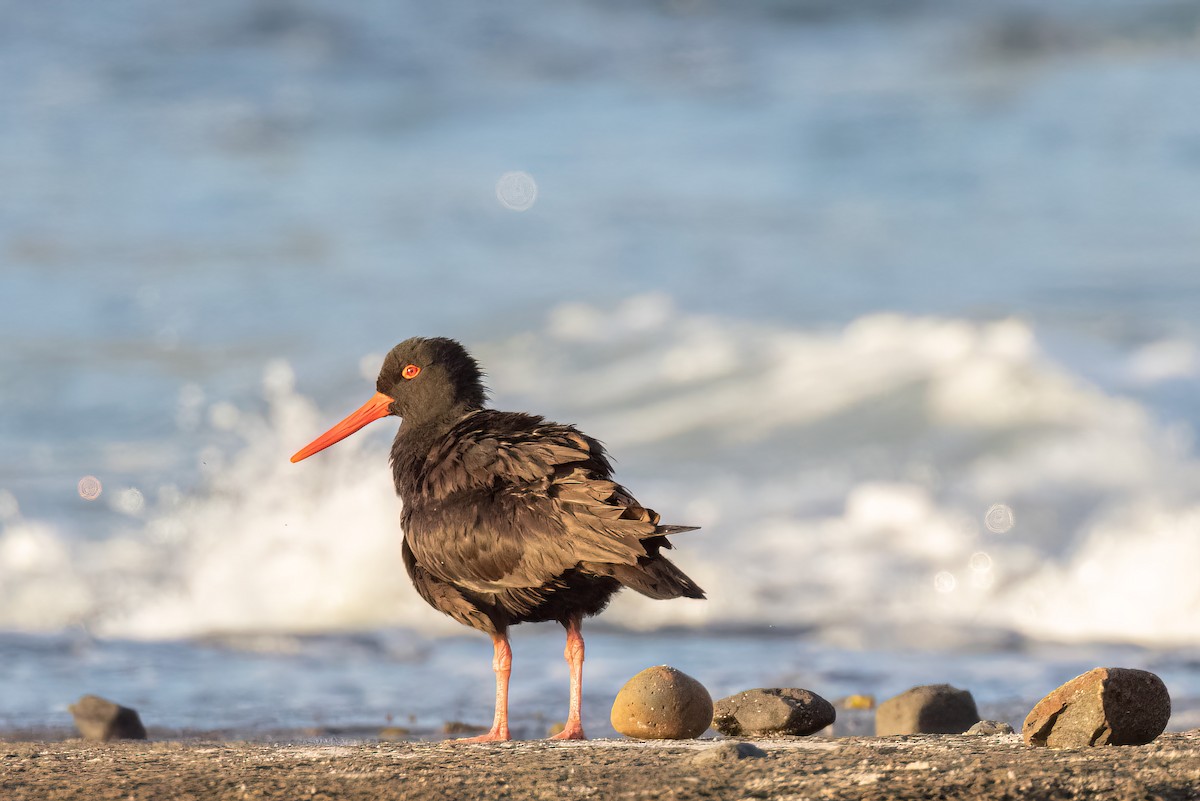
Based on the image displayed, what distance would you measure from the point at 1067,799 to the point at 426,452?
4.17 m

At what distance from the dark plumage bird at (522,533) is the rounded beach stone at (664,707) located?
0.32m

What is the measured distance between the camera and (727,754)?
5.71 m

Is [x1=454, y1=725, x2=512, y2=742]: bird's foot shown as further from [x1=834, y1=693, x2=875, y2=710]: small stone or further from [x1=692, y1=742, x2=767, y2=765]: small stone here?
[x1=834, y1=693, x2=875, y2=710]: small stone

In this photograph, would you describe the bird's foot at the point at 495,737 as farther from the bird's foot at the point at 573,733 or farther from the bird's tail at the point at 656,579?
the bird's tail at the point at 656,579

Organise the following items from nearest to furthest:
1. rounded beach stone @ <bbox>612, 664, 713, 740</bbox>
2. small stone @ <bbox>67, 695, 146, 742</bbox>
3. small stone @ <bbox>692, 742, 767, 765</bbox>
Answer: small stone @ <bbox>692, 742, 767, 765</bbox>
rounded beach stone @ <bbox>612, 664, 713, 740</bbox>
small stone @ <bbox>67, 695, 146, 742</bbox>

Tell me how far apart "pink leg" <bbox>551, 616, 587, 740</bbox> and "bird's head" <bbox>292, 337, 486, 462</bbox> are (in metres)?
1.62

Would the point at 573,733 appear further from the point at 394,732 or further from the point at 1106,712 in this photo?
the point at 394,732

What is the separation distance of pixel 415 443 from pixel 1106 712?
4.11 metres

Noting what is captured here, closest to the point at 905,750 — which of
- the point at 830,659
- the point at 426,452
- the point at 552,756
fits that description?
the point at 552,756

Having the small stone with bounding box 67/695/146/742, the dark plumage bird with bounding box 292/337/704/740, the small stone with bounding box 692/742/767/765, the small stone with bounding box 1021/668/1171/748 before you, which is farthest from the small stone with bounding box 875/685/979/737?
the small stone with bounding box 67/695/146/742

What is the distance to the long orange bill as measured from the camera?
344 inches

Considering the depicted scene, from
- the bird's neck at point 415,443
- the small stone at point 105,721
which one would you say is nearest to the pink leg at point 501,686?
the bird's neck at point 415,443

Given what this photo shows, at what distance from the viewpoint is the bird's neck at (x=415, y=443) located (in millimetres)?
7902

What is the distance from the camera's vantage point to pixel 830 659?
45.2ft
